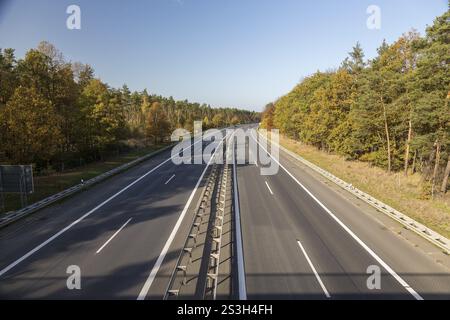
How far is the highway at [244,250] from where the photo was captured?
10695mm

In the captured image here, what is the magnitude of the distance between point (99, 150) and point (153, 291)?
38.8 meters

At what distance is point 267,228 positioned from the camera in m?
16.6

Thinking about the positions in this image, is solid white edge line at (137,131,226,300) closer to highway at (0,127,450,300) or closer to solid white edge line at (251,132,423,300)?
highway at (0,127,450,300)

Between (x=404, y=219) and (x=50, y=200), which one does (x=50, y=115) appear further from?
(x=404, y=219)

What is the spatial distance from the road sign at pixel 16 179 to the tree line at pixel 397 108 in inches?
1180

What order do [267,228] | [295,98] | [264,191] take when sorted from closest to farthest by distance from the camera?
[267,228] → [264,191] → [295,98]

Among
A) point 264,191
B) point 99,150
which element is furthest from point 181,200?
point 99,150

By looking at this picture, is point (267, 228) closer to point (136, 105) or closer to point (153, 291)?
point (153, 291)

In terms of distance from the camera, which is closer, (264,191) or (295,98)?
(264,191)

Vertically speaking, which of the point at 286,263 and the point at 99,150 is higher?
the point at 99,150

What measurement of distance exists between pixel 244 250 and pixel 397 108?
2686 centimetres

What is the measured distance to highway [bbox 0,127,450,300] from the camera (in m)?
10.7

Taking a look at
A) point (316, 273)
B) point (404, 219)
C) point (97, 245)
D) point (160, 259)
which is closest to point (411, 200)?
point (404, 219)

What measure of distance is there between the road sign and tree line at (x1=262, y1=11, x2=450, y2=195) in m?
30.0
